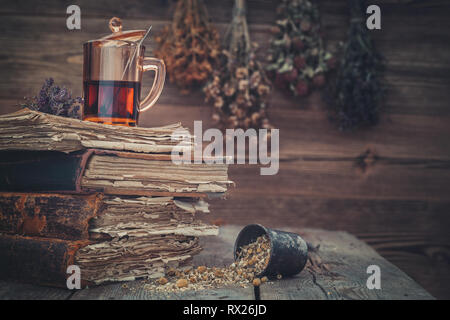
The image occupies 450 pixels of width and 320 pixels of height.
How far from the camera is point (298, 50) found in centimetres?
238

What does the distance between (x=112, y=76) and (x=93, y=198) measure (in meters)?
0.40

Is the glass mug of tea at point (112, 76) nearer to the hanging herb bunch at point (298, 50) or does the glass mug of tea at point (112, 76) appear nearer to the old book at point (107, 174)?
the old book at point (107, 174)

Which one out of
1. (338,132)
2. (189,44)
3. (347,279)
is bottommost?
(347,279)

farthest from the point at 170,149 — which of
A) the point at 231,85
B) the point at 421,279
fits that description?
the point at 421,279

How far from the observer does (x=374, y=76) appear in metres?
2.37

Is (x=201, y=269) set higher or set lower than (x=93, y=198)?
lower

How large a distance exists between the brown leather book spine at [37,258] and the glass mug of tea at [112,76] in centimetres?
41

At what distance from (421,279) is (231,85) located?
1.54 m

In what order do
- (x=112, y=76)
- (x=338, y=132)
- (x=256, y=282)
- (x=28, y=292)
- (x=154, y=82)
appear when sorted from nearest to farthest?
1. (x=28, y=292)
2. (x=256, y=282)
3. (x=112, y=76)
4. (x=154, y=82)
5. (x=338, y=132)

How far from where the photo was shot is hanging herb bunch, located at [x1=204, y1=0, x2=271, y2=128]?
89.1 inches

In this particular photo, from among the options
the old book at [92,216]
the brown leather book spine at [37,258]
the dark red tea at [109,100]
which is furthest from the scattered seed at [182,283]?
the dark red tea at [109,100]

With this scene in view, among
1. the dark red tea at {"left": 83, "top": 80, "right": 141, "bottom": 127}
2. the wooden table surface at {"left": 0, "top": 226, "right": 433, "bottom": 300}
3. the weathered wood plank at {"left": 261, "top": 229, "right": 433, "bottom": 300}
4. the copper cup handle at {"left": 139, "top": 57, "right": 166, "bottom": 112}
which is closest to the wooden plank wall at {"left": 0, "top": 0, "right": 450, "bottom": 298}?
the weathered wood plank at {"left": 261, "top": 229, "right": 433, "bottom": 300}

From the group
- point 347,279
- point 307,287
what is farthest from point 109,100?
point 347,279

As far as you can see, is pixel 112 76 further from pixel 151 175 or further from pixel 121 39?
pixel 151 175
